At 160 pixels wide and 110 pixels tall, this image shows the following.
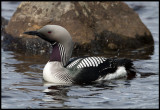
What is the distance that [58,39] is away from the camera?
9109 mm

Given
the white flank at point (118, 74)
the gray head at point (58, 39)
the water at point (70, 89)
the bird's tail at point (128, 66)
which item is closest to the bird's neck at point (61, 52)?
the gray head at point (58, 39)

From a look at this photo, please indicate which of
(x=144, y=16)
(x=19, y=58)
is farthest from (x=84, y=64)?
(x=144, y=16)

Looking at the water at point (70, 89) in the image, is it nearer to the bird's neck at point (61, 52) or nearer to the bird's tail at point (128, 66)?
the bird's tail at point (128, 66)

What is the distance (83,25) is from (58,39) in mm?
2396

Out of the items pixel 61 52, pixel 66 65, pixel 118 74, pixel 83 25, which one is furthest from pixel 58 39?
pixel 83 25

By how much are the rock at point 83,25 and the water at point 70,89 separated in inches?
20.5

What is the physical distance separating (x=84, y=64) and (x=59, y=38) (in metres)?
0.60

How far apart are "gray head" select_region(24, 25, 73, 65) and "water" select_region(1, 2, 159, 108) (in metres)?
0.53

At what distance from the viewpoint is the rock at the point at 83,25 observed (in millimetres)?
11383

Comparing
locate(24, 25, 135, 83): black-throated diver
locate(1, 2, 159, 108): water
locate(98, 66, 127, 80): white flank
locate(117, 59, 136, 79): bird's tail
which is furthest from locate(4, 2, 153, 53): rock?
locate(24, 25, 135, 83): black-throated diver

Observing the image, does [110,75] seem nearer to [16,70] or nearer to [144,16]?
[16,70]

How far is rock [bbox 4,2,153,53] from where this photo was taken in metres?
11.4

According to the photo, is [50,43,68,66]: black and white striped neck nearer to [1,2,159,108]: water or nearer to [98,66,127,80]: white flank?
[1,2,159,108]: water

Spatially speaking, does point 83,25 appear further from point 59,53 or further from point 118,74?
point 59,53
